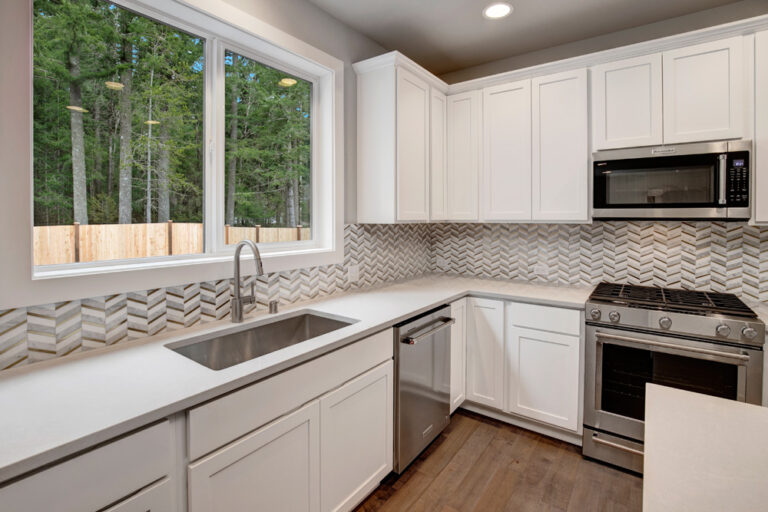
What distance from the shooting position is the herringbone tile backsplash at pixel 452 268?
1373 millimetres

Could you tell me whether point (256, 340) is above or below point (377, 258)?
below

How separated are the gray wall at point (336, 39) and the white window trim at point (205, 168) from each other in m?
0.07

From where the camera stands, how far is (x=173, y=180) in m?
1.80

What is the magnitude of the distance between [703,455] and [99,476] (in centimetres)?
130

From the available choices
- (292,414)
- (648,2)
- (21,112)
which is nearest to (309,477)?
(292,414)

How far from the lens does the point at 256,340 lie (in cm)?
184

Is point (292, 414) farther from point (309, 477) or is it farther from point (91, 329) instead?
point (91, 329)

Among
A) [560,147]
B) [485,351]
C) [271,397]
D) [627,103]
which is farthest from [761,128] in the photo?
[271,397]

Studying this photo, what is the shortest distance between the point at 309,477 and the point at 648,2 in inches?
122

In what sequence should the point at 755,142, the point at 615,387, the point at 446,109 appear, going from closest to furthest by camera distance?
the point at 755,142 → the point at 615,387 → the point at 446,109

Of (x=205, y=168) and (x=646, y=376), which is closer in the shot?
(x=205, y=168)

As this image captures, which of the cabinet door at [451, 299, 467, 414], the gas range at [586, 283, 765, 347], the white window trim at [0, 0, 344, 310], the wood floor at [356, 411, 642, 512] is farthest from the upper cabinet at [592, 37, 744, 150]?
the wood floor at [356, 411, 642, 512]

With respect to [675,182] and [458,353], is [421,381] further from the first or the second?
[675,182]

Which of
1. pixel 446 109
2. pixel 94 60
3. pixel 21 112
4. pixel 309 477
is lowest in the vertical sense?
pixel 309 477
